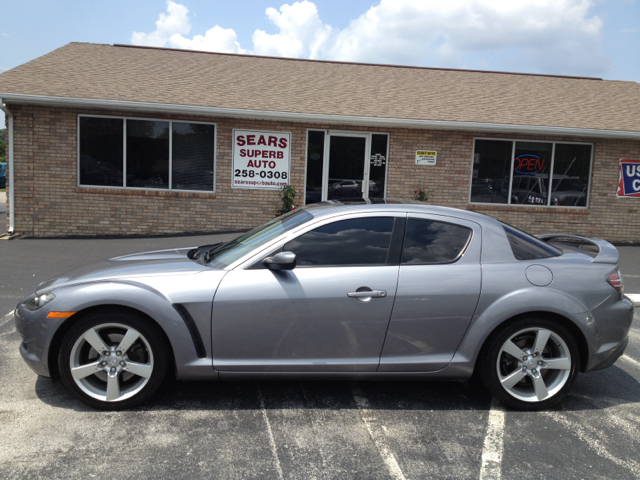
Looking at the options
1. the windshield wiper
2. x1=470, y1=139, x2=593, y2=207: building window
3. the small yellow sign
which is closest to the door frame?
the small yellow sign

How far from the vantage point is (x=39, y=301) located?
12.5 ft

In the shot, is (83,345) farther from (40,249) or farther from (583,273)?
(40,249)

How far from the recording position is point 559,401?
4.09 meters

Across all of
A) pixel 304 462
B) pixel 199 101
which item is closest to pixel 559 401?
pixel 304 462

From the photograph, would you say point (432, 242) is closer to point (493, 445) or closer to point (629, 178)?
point (493, 445)

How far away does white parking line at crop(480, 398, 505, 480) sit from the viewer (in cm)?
319

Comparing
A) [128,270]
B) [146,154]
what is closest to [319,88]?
[146,154]

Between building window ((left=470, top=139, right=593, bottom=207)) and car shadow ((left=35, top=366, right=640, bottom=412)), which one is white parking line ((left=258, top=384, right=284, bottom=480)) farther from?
building window ((left=470, top=139, right=593, bottom=207))

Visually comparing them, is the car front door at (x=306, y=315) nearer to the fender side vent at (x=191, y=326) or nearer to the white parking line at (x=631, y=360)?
the fender side vent at (x=191, y=326)

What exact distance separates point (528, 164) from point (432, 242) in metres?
9.77

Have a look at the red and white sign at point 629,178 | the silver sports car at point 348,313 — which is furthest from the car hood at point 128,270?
the red and white sign at point 629,178

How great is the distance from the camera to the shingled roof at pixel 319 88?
461 inches

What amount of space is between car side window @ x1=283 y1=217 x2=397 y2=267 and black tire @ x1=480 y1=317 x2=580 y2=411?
107 cm

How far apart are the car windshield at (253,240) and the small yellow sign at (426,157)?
832 centimetres
